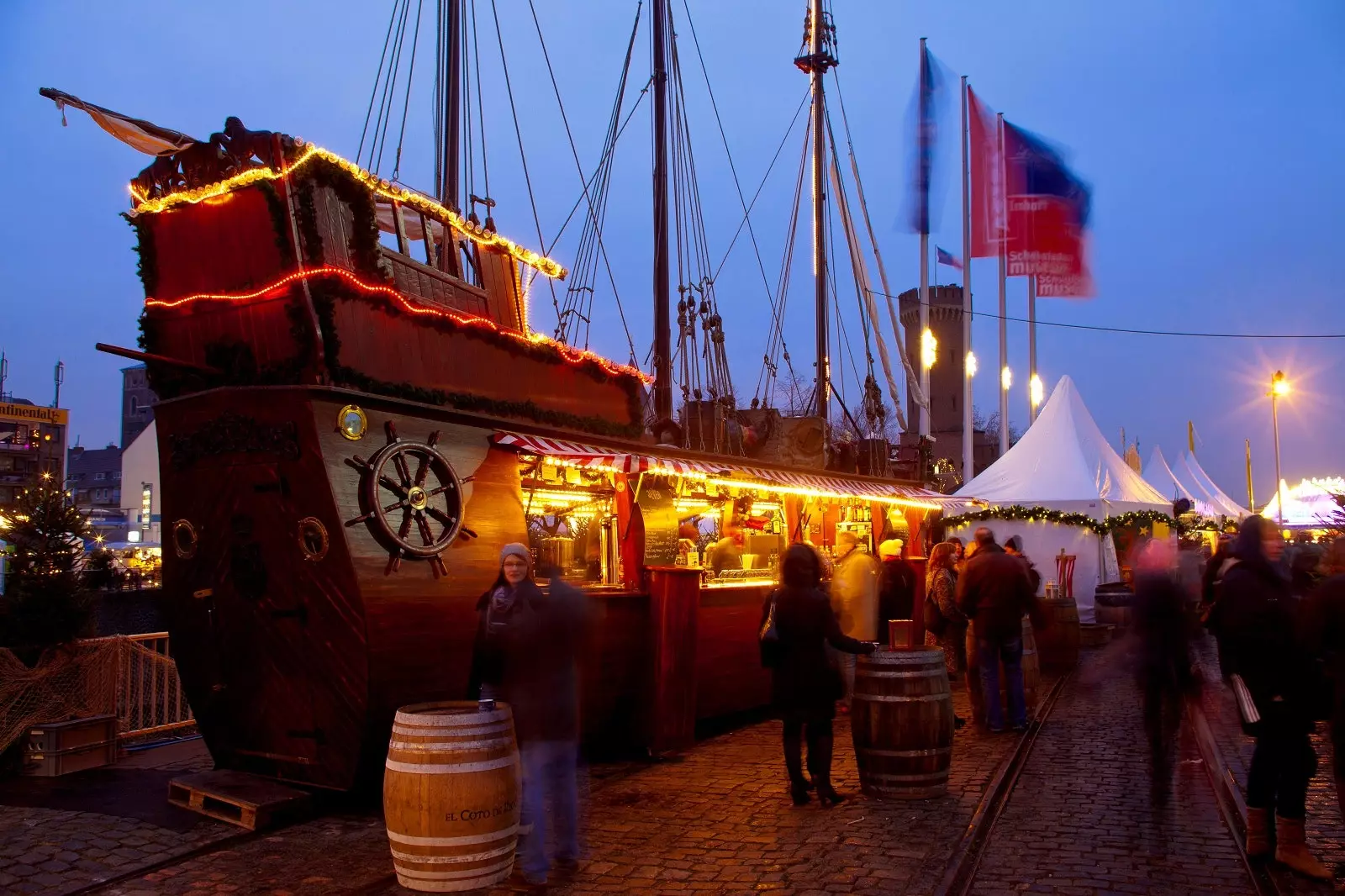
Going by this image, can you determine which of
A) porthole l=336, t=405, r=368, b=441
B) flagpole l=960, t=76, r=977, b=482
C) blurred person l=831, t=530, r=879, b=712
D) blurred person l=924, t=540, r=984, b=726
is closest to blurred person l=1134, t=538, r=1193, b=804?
blurred person l=831, t=530, r=879, b=712

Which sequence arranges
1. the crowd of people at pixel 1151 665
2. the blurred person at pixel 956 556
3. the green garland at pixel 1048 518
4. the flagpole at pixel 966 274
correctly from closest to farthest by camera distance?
1. the crowd of people at pixel 1151 665
2. the blurred person at pixel 956 556
3. the green garland at pixel 1048 518
4. the flagpole at pixel 966 274

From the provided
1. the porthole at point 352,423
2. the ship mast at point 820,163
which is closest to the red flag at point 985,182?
the ship mast at point 820,163

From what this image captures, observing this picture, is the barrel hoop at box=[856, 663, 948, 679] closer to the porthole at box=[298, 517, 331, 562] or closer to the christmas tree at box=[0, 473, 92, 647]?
the porthole at box=[298, 517, 331, 562]

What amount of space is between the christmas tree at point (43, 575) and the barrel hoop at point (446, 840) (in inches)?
208

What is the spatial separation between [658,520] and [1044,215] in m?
22.2

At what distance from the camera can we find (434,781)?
519 cm

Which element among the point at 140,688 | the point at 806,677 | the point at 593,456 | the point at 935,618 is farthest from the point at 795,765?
the point at 140,688

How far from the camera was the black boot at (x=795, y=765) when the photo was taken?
23.0 feet

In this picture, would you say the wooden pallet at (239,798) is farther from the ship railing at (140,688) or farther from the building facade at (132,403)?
the building facade at (132,403)

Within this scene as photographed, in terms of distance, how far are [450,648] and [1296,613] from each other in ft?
17.4

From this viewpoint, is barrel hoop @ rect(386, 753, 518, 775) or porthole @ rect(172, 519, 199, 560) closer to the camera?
barrel hoop @ rect(386, 753, 518, 775)

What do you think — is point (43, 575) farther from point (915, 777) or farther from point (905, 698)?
point (915, 777)

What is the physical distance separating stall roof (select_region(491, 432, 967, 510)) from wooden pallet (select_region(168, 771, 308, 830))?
3000mm

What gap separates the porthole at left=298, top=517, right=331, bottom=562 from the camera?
712cm
